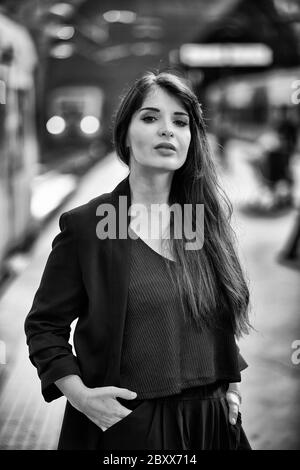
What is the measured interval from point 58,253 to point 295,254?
15.3ft

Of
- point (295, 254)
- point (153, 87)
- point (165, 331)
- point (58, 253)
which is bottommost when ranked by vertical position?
point (295, 254)

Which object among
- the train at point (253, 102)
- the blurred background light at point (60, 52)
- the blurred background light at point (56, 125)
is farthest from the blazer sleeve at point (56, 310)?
the train at point (253, 102)

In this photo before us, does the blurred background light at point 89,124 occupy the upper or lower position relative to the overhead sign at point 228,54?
lower

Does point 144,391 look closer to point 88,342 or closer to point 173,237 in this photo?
point 88,342

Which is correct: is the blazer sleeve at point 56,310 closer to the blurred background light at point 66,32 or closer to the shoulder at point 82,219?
the shoulder at point 82,219

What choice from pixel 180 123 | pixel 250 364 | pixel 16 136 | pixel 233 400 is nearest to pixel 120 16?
pixel 16 136

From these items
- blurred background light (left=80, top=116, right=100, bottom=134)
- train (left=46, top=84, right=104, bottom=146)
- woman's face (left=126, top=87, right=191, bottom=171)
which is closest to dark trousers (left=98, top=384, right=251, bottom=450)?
woman's face (left=126, top=87, right=191, bottom=171)

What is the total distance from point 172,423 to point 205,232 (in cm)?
35

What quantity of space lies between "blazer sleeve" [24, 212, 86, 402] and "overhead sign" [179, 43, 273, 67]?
520 centimetres

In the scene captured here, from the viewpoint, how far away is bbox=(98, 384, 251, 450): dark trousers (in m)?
1.09

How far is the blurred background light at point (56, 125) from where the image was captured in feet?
17.4

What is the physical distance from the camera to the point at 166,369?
1078 mm
